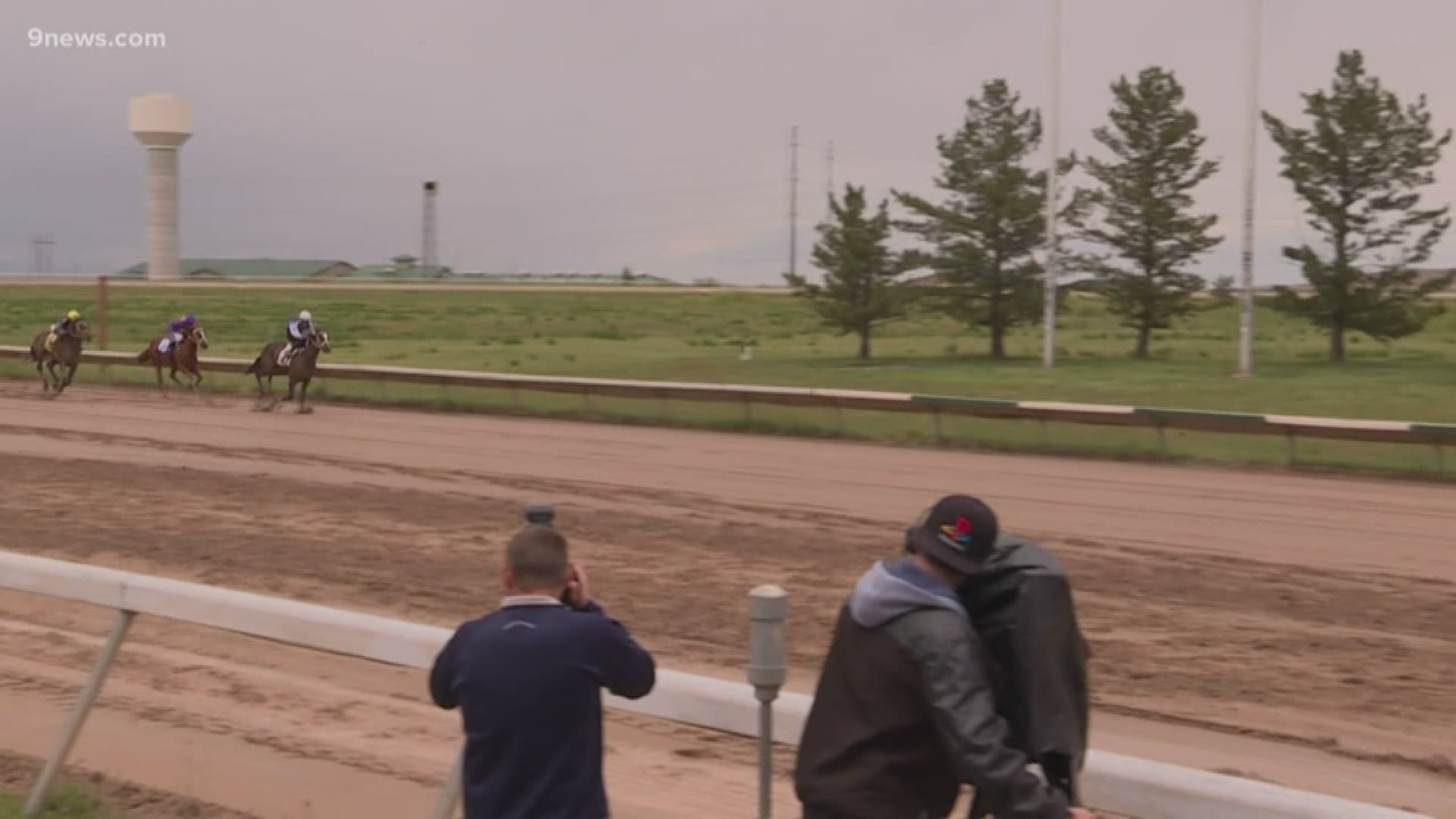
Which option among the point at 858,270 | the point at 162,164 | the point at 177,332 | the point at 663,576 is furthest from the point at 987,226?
the point at 162,164

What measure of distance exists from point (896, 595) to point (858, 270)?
114ft

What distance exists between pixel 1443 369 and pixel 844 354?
13229 millimetres

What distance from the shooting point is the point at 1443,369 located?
34062mm

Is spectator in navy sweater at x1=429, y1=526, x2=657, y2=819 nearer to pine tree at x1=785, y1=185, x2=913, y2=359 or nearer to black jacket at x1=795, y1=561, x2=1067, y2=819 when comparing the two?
black jacket at x1=795, y1=561, x2=1067, y2=819

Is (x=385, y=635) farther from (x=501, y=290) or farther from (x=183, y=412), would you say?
(x=501, y=290)

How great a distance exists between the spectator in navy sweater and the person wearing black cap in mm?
479

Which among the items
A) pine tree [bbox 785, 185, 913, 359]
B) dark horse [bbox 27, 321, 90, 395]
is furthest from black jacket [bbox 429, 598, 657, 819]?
pine tree [bbox 785, 185, 913, 359]

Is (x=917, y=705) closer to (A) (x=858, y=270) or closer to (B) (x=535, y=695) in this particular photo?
(B) (x=535, y=695)

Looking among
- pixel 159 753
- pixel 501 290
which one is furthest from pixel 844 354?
pixel 501 290

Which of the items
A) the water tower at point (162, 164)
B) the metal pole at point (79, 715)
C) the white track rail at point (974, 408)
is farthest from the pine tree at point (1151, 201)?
the water tower at point (162, 164)

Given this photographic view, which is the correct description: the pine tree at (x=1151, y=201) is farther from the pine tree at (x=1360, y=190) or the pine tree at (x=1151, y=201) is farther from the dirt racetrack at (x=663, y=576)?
the dirt racetrack at (x=663, y=576)

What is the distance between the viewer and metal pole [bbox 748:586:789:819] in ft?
12.6

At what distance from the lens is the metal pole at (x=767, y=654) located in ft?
12.6

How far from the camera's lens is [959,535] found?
3268 millimetres
